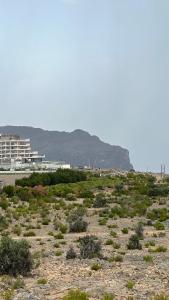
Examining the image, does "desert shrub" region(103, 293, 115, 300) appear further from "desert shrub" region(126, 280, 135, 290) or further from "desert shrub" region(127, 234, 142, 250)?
"desert shrub" region(127, 234, 142, 250)

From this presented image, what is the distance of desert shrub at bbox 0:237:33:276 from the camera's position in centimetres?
1975

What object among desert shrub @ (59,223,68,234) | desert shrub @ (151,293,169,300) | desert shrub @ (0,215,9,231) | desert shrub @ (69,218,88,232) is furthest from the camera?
desert shrub @ (0,215,9,231)

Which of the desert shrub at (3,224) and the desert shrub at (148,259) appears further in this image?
the desert shrub at (3,224)

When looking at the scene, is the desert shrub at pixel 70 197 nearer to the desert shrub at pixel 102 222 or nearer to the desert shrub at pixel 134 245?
the desert shrub at pixel 102 222

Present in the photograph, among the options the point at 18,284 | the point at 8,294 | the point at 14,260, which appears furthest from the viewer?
the point at 14,260

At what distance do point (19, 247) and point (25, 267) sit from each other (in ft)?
2.38

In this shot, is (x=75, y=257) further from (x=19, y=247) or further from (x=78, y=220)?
(x=78, y=220)

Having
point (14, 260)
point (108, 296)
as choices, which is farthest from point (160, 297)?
point (14, 260)

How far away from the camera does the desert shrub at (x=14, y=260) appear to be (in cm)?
1975

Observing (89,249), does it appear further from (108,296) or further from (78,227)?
(78,227)

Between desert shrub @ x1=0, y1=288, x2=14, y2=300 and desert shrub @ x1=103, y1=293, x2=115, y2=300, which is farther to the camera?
desert shrub @ x1=0, y1=288, x2=14, y2=300

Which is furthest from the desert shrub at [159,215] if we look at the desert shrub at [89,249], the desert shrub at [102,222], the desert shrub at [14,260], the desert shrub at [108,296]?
the desert shrub at [108,296]

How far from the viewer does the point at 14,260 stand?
65.1 feet

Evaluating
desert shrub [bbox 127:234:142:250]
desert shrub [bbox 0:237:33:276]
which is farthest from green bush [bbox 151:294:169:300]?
desert shrub [bbox 127:234:142:250]
